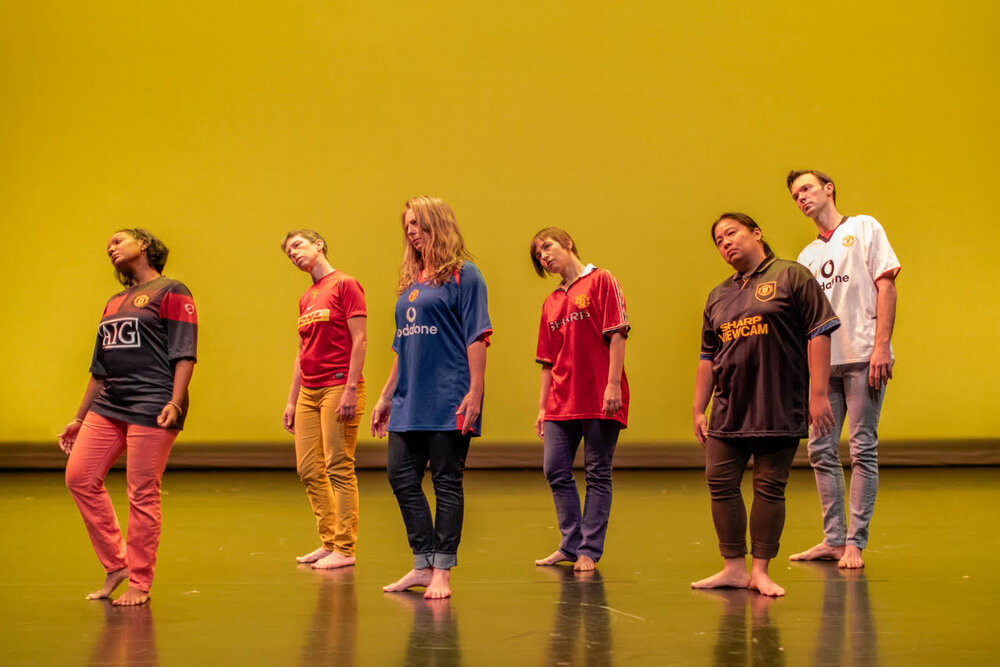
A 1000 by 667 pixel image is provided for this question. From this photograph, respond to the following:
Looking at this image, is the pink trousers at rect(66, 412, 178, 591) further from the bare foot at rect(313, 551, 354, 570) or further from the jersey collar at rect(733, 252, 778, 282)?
the jersey collar at rect(733, 252, 778, 282)

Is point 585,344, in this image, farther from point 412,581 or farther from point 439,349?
point 412,581

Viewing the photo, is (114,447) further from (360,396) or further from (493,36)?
(493,36)

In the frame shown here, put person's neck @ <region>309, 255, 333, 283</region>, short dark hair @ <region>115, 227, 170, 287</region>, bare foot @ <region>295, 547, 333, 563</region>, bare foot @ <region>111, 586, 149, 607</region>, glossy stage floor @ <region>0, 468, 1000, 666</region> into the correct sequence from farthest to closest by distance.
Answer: person's neck @ <region>309, 255, 333, 283</region> < bare foot @ <region>295, 547, 333, 563</region> < short dark hair @ <region>115, 227, 170, 287</region> < bare foot @ <region>111, 586, 149, 607</region> < glossy stage floor @ <region>0, 468, 1000, 666</region>

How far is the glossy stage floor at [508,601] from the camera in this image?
2121mm

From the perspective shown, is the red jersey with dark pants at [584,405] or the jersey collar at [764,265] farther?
the red jersey with dark pants at [584,405]

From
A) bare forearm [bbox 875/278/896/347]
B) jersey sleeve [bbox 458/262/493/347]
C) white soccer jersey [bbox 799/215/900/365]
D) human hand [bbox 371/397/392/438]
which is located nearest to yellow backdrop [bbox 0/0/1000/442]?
white soccer jersey [bbox 799/215/900/365]

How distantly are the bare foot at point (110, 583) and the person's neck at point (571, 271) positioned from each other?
176 centimetres

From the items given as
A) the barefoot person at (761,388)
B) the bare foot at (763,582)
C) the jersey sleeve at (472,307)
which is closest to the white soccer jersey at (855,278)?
the barefoot person at (761,388)

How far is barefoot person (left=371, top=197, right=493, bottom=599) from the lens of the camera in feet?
8.93

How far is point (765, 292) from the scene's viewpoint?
2.74m

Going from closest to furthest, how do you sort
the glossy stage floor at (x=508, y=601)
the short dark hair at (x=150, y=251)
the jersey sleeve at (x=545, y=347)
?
1. the glossy stage floor at (x=508, y=601)
2. the short dark hair at (x=150, y=251)
3. the jersey sleeve at (x=545, y=347)

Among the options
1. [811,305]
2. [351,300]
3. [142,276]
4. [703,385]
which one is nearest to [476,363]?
[703,385]

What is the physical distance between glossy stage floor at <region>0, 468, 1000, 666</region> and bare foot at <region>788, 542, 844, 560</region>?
0.08 metres

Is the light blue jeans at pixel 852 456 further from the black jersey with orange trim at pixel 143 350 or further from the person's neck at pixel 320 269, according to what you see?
the black jersey with orange trim at pixel 143 350
